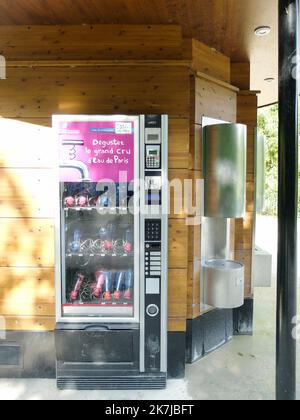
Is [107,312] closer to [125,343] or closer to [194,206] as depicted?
[125,343]

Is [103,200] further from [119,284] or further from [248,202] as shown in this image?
[248,202]

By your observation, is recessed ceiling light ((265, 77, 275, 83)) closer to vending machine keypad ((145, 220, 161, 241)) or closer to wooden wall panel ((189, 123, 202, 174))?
wooden wall panel ((189, 123, 202, 174))

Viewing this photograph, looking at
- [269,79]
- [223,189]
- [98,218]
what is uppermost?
[269,79]

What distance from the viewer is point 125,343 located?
2408mm

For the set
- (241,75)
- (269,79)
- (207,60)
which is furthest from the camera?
(269,79)

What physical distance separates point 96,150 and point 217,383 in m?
2.03

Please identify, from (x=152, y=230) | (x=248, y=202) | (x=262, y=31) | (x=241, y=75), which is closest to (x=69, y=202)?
(x=152, y=230)

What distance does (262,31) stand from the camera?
9.19ft

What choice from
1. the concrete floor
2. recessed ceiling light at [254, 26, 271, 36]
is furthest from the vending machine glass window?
recessed ceiling light at [254, 26, 271, 36]

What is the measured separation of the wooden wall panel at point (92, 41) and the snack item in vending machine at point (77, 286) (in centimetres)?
175

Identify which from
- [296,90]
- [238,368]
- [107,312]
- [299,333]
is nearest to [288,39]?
[296,90]

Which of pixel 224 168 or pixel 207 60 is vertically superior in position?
pixel 207 60

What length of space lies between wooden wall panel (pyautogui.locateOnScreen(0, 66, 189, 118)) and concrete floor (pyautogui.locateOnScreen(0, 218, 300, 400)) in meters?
2.10

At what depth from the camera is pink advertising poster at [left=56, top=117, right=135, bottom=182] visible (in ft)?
7.77
